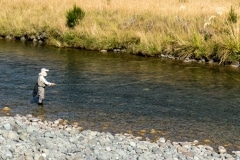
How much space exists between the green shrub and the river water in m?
4.47

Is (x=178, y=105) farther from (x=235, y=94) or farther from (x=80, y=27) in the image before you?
(x=80, y=27)

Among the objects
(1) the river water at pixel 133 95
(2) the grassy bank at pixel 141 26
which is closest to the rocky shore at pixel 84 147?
(1) the river water at pixel 133 95

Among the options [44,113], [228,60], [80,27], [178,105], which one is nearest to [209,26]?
[228,60]

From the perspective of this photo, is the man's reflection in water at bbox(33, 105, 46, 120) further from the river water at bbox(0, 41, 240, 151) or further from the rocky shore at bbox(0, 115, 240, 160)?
the rocky shore at bbox(0, 115, 240, 160)

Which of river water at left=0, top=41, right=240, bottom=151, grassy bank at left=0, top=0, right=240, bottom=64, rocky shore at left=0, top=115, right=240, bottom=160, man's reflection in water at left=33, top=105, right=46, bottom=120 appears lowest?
man's reflection in water at left=33, top=105, right=46, bottom=120

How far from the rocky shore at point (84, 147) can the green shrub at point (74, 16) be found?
16934 millimetres

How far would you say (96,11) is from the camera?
31.8m

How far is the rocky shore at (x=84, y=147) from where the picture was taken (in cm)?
1035

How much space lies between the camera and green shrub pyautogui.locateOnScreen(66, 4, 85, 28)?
95.4 ft

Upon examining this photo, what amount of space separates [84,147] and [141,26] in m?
17.5

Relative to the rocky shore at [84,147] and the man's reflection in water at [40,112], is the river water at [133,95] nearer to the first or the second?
the man's reflection in water at [40,112]

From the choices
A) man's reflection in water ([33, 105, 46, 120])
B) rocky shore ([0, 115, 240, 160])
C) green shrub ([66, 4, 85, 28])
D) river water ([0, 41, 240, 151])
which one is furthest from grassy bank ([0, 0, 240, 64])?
rocky shore ([0, 115, 240, 160])

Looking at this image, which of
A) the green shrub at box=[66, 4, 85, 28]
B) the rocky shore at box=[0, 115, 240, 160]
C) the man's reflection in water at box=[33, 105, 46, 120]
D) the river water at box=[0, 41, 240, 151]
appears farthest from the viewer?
the green shrub at box=[66, 4, 85, 28]

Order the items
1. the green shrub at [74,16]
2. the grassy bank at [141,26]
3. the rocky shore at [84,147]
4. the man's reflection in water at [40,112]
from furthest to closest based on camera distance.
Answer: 1. the green shrub at [74,16]
2. the grassy bank at [141,26]
3. the man's reflection in water at [40,112]
4. the rocky shore at [84,147]
